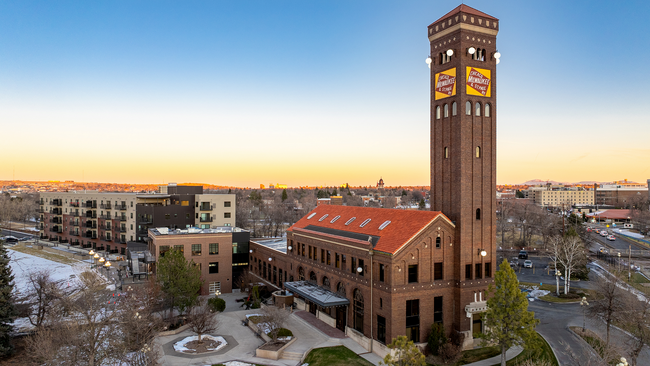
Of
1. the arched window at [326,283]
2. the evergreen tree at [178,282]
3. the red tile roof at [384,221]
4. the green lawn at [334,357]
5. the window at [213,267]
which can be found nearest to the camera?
the green lawn at [334,357]

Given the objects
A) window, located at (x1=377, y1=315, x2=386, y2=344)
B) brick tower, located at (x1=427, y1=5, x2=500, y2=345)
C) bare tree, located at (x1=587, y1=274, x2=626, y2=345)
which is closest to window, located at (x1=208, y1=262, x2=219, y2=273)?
window, located at (x1=377, y1=315, x2=386, y2=344)

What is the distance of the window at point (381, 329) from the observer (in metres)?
35.7

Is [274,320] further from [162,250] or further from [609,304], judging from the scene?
[609,304]

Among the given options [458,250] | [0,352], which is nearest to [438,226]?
[458,250]

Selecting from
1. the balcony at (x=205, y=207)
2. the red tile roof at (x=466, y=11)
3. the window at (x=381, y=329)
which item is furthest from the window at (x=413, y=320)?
the balcony at (x=205, y=207)

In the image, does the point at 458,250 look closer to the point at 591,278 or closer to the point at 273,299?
the point at 273,299

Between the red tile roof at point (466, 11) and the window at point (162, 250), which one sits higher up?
the red tile roof at point (466, 11)

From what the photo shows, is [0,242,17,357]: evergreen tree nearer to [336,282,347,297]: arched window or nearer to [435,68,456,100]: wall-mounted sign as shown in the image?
[336,282,347,297]: arched window

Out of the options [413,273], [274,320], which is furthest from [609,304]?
[274,320]

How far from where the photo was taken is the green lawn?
33.7 meters

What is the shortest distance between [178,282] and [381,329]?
21.0m

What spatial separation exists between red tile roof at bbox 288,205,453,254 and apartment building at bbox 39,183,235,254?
3439 cm

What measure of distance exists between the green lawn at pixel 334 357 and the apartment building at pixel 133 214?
1822 inches

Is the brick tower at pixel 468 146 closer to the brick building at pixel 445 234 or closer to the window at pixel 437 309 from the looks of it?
the brick building at pixel 445 234
